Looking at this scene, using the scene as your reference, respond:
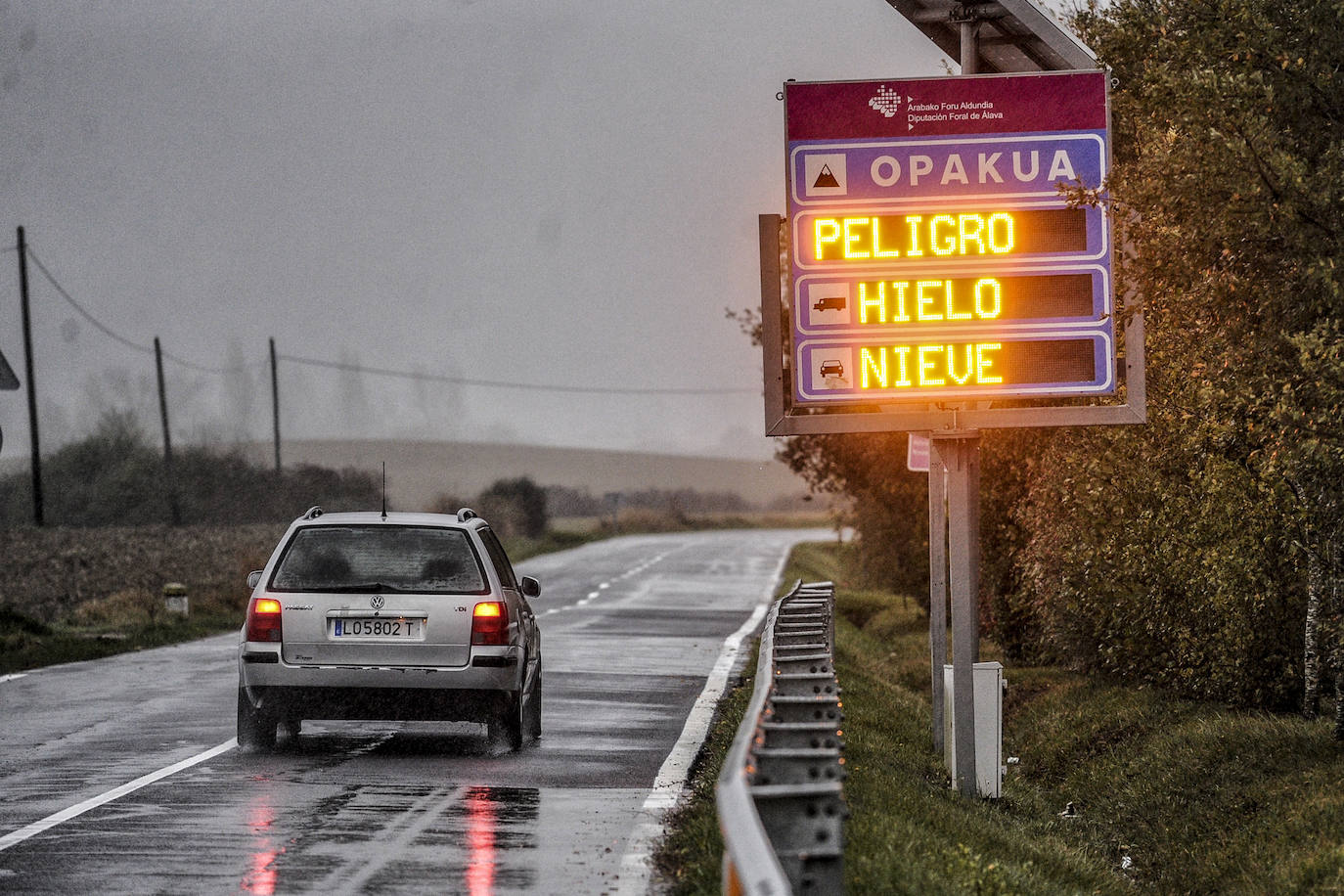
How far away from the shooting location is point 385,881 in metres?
7.90

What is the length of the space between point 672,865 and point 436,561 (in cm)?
445

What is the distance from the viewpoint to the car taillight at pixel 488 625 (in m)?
12.0

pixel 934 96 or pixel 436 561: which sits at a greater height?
pixel 934 96

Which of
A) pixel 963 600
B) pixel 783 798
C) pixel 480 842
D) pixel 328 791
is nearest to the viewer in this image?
pixel 783 798

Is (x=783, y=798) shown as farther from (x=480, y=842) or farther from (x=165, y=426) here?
(x=165, y=426)

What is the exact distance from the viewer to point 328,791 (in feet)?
34.9

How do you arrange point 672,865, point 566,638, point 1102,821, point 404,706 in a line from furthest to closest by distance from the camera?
point 566,638 → point 1102,821 → point 404,706 → point 672,865

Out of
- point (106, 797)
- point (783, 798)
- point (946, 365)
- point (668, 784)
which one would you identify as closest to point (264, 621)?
point (106, 797)

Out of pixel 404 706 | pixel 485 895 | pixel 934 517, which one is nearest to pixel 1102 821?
pixel 934 517

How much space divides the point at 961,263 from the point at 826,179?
1053 mm

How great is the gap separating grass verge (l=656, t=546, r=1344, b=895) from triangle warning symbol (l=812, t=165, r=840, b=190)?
12.5ft

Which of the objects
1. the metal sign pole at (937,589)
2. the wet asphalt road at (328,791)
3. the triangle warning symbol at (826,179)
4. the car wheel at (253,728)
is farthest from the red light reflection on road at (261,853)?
the metal sign pole at (937,589)

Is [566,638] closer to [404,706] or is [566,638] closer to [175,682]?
[175,682]

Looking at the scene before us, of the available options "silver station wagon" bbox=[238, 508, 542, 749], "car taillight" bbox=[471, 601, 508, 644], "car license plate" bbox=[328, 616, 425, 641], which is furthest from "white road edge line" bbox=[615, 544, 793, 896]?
"car license plate" bbox=[328, 616, 425, 641]
